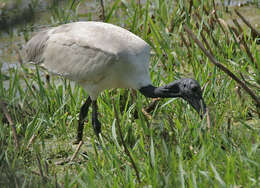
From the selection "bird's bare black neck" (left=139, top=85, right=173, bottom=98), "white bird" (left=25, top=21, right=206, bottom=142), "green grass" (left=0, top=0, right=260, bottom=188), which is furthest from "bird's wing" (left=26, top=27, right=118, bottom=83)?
"bird's bare black neck" (left=139, top=85, right=173, bottom=98)

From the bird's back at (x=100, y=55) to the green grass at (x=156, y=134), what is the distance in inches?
7.9

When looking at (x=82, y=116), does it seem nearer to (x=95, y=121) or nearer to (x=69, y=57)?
(x=95, y=121)

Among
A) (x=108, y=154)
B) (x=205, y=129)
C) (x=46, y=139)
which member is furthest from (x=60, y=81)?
(x=205, y=129)

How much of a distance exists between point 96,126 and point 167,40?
123 centimetres

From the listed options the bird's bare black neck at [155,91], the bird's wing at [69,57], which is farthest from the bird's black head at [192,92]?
the bird's wing at [69,57]

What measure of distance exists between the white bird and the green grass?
0.14 m

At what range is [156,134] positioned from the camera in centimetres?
279

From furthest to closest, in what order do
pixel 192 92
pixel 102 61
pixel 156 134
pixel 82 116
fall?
pixel 82 116, pixel 102 61, pixel 192 92, pixel 156 134

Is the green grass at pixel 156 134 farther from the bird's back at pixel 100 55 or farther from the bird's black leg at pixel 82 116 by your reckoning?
the bird's back at pixel 100 55

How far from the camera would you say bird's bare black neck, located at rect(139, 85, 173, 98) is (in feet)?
11.3

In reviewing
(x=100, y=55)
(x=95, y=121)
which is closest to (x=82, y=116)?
(x=95, y=121)

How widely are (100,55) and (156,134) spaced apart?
3.12 feet

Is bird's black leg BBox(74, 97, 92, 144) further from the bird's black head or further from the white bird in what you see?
the bird's black head

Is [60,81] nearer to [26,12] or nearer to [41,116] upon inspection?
[41,116]
